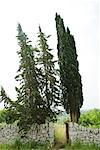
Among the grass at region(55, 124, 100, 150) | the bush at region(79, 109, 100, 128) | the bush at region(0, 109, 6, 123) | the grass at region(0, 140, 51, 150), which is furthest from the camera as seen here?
the bush at region(0, 109, 6, 123)

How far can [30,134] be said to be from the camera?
38.1 ft

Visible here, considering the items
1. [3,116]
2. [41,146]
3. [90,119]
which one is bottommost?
[41,146]

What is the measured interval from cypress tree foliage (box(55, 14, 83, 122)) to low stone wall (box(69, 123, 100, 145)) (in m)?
0.35

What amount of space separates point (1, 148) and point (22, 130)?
0.72 m

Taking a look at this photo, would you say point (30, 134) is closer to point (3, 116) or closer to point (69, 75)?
point (3, 116)

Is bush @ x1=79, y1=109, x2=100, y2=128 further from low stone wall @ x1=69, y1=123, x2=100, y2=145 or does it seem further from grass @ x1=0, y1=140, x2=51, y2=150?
grass @ x1=0, y1=140, x2=51, y2=150

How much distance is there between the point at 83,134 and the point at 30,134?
125cm

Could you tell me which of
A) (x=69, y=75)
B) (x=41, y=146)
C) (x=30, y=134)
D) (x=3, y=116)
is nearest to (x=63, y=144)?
(x=41, y=146)

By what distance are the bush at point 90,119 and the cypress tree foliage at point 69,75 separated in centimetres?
17

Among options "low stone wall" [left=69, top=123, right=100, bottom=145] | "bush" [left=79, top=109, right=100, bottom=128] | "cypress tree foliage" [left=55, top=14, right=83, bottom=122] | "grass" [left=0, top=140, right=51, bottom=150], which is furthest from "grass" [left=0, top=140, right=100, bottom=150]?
"cypress tree foliage" [left=55, top=14, right=83, bottom=122]

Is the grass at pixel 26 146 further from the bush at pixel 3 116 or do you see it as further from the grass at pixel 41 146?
the bush at pixel 3 116

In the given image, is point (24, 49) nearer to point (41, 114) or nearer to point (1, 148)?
point (41, 114)

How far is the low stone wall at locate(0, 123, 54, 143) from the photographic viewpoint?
11508 mm

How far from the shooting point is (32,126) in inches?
457
